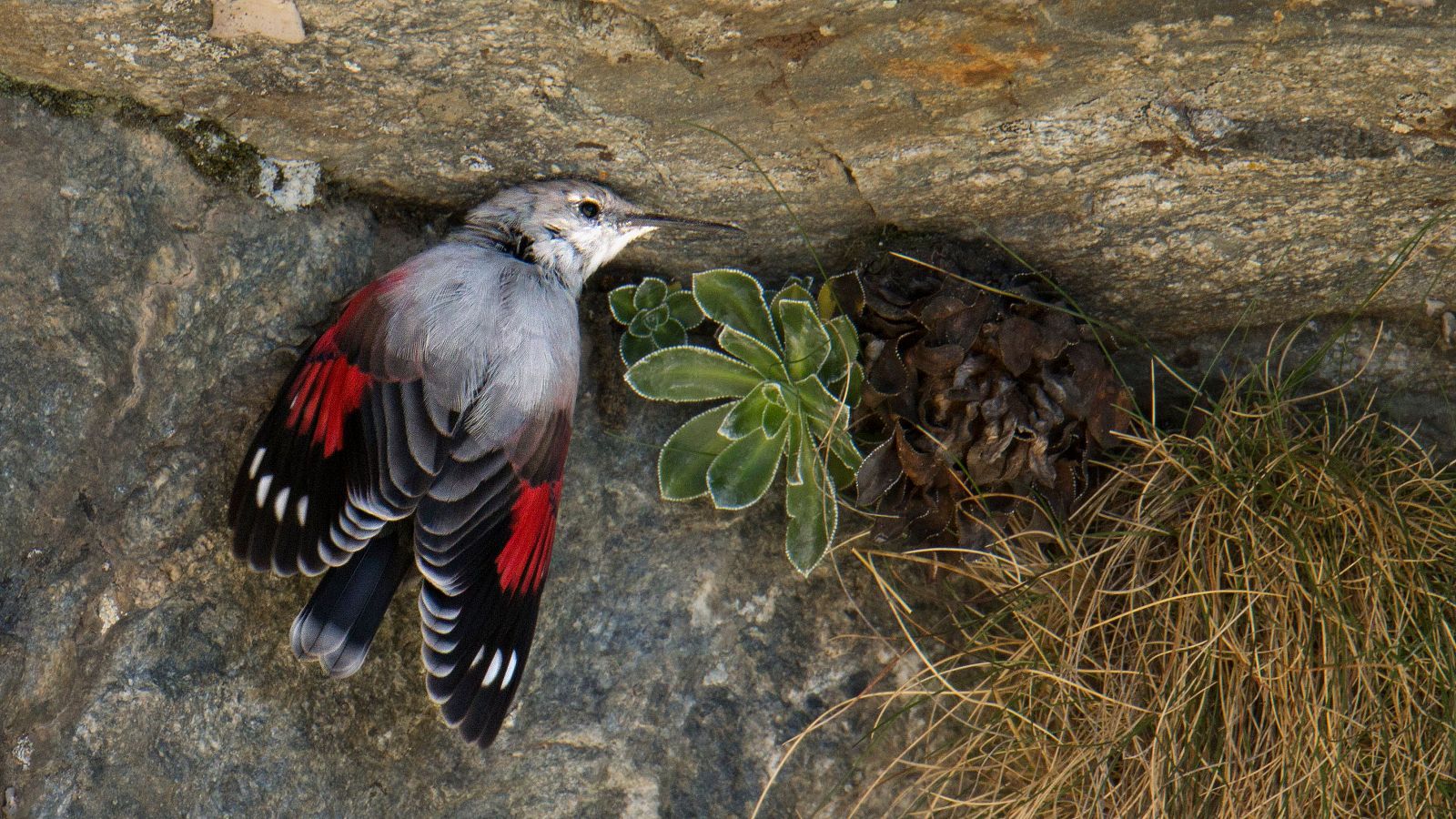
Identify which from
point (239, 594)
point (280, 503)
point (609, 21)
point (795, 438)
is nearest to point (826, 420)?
point (795, 438)

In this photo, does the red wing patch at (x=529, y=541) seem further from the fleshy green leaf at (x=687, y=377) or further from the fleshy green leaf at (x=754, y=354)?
the fleshy green leaf at (x=754, y=354)

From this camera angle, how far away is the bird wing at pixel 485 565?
7.09ft

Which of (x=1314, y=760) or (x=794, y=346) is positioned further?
(x=794, y=346)

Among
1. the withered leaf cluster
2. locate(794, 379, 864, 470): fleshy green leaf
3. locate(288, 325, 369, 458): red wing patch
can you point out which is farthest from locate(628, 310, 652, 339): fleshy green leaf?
locate(288, 325, 369, 458): red wing patch

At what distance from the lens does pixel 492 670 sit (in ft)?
7.24

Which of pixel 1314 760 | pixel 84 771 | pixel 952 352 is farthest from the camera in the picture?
pixel 952 352

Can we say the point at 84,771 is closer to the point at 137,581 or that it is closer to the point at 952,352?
the point at 137,581

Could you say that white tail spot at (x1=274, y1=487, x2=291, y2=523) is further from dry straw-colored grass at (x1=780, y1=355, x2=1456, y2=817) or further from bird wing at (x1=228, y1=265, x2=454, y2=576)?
dry straw-colored grass at (x1=780, y1=355, x2=1456, y2=817)

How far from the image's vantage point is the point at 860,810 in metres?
2.44

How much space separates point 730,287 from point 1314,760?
4.56ft

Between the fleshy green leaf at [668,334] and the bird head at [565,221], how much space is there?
0.63 ft

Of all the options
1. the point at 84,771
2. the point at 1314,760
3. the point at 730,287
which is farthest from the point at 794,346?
the point at 84,771

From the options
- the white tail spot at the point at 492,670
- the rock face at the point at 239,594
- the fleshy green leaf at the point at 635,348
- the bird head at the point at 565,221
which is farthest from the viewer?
the fleshy green leaf at the point at 635,348

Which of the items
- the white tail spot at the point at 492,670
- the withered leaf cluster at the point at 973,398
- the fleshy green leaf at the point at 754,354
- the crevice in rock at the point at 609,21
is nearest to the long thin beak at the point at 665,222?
the fleshy green leaf at the point at 754,354
